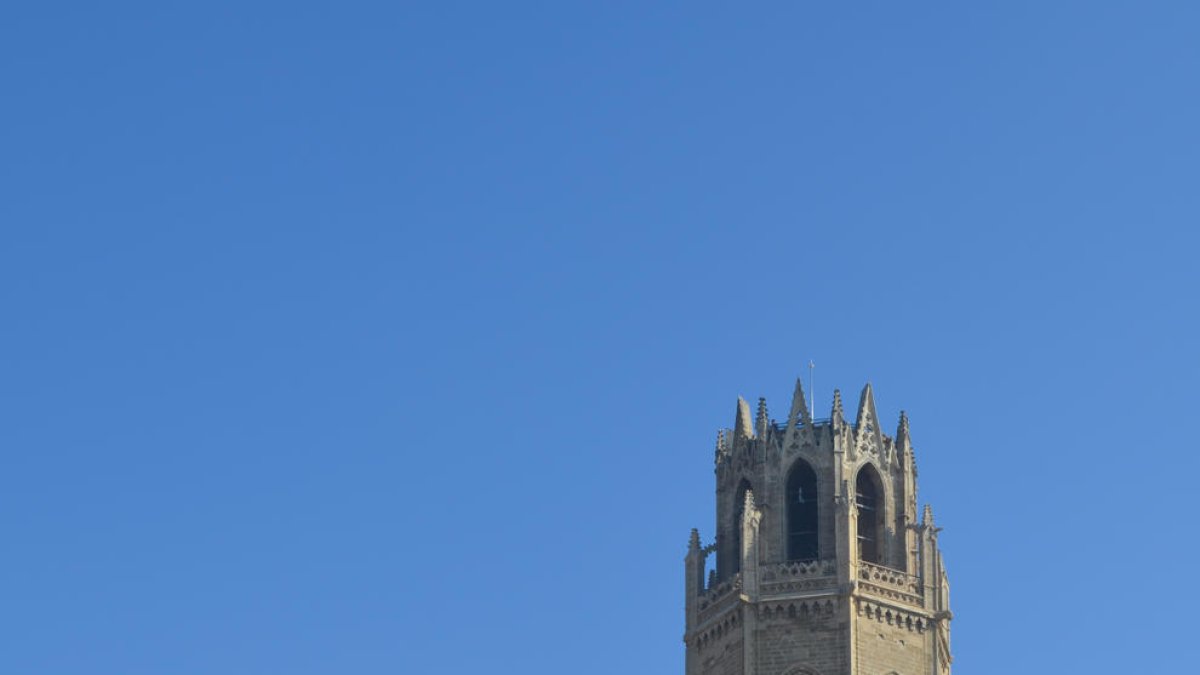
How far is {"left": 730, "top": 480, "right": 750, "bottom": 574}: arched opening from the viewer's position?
89.2 m

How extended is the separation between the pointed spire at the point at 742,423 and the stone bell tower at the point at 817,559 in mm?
71

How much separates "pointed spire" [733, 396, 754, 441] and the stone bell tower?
0.07m

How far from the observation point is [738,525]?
90.0 m

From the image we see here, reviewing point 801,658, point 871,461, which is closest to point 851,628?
point 801,658

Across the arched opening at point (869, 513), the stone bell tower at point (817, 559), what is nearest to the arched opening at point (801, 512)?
the stone bell tower at point (817, 559)

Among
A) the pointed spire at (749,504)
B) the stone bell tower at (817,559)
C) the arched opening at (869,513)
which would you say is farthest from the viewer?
the arched opening at (869,513)

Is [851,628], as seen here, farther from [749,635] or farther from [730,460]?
[730,460]

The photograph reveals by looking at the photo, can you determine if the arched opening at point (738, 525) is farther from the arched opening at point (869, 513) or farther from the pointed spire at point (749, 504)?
the arched opening at point (869, 513)

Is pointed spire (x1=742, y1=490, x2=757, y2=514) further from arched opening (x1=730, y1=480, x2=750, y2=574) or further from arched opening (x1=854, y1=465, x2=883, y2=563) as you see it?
arched opening (x1=854, y1=465, x2=883, y2=563)

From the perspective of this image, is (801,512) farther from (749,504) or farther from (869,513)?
(869,513)

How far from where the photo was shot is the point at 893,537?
A: 8956 cm

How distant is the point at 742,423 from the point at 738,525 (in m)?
4.55

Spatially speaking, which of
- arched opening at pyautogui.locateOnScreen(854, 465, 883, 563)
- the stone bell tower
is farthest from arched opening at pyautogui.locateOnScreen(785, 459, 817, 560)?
arched opening at pyautogui.locateOnScreen(854, 465, 883, 563)

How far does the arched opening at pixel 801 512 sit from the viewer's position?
3511 inches
